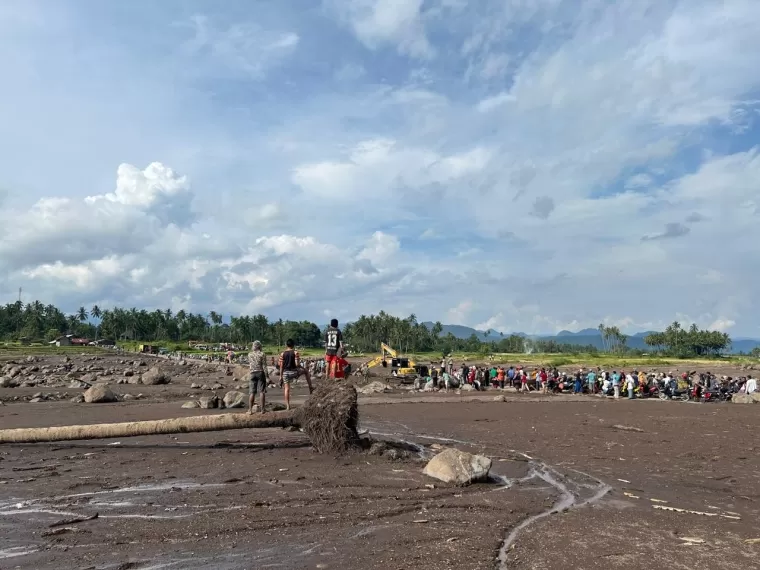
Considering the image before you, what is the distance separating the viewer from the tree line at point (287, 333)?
449ft

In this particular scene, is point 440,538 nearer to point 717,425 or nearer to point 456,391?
point 717,425

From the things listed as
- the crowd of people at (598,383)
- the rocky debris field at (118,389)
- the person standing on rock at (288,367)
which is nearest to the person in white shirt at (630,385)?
the crowd of people at (598,383)

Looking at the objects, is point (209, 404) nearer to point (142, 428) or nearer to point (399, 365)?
point (142, 428)

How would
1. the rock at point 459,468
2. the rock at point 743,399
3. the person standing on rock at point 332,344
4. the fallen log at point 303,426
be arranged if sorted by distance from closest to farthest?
1. the rock at point 459,468
2. the fallen log at point 303,426
3. the person standing on rock at point 332,344
4. the rock at point 743,399

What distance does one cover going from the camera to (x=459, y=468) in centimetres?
1011

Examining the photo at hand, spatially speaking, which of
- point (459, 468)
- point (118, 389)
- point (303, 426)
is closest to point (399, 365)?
point (118, 389)

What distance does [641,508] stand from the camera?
28.9ft

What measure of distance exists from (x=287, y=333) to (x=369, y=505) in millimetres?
145918

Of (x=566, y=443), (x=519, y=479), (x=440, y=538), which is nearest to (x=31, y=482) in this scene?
(x=440, y=538)

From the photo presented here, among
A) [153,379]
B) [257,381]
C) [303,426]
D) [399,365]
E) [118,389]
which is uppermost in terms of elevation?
[257,381]

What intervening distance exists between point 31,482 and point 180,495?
2.99 m

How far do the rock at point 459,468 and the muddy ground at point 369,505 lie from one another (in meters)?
0.24

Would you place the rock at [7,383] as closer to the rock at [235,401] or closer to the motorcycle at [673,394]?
the rock at [235,401]

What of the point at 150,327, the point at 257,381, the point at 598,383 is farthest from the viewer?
the point at 150,327
